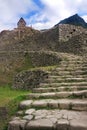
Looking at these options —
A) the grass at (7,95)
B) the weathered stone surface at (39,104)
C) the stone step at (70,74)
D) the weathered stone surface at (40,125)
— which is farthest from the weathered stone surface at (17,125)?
the stone step at (70,74)

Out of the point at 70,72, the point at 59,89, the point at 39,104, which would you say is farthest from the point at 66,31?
the point at 39,104

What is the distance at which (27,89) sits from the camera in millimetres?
13430

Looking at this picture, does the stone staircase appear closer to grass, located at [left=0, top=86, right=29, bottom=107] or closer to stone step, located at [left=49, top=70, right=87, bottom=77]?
stone step, located at [left=49, top=70, right=87, bottom=77]

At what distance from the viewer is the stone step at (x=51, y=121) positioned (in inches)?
221

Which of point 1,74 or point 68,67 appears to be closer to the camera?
point 68,67

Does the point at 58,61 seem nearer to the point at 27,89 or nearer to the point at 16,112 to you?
the point at 27,89

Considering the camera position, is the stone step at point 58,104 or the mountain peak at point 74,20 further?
the mountain peak at point 74,20

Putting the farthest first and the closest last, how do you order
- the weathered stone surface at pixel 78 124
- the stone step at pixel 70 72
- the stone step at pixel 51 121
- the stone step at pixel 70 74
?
the stone step at pixel 70 72
the stone step at pixel 70 74
the stone step at pixel 51 121
the weathered stone surface at pixel 78 124

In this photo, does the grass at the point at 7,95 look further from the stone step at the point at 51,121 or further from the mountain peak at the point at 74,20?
the mountain peak at the point at 74,20

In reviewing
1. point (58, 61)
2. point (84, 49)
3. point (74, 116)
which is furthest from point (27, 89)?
point (74, 116)

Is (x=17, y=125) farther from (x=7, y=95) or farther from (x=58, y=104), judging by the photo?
(x=7, y=95)

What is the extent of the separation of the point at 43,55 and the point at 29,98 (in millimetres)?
9006

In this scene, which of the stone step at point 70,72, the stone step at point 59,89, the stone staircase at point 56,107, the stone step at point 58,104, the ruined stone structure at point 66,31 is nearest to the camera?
the stone staircase at point 56,107

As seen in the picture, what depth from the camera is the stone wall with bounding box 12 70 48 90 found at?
1317 cm
